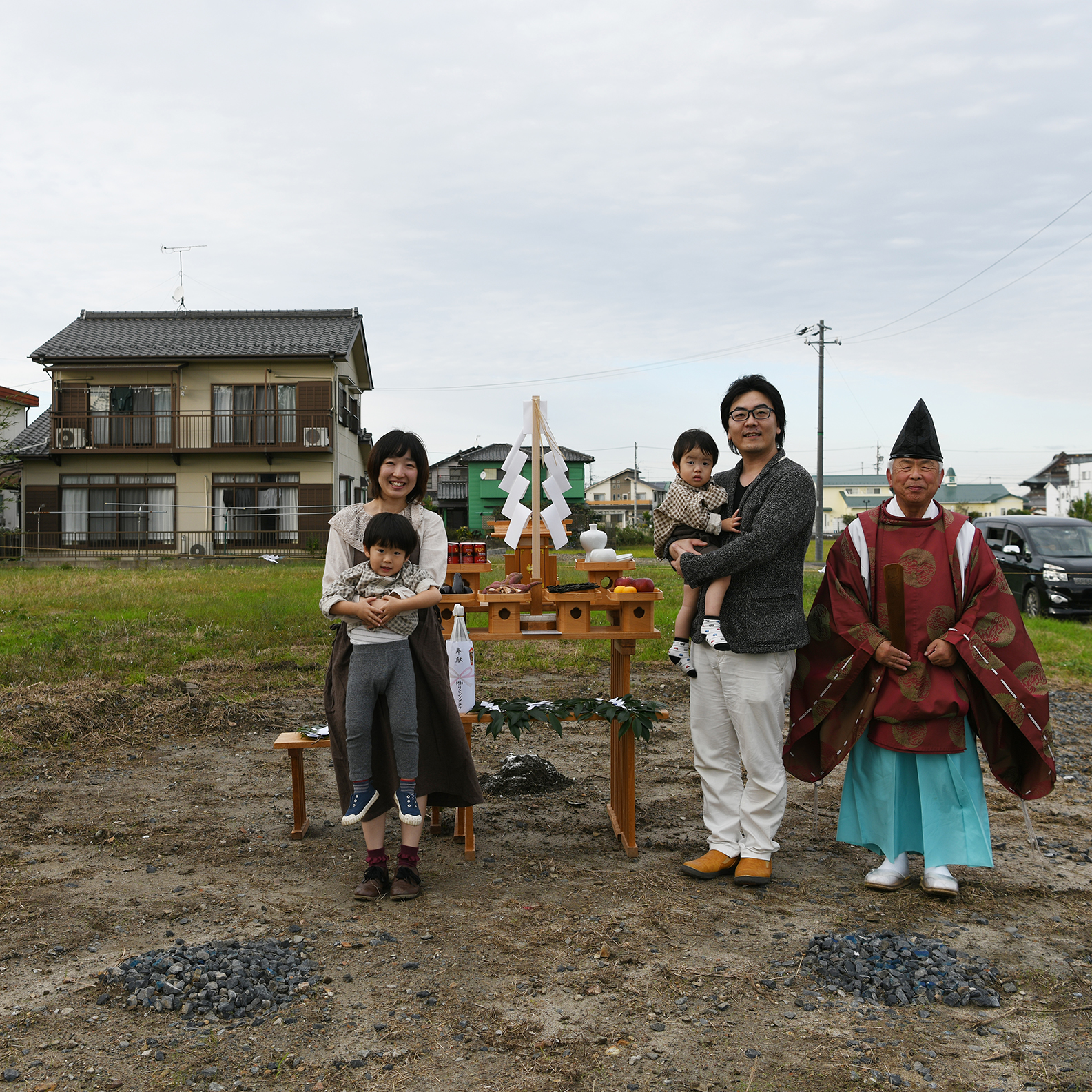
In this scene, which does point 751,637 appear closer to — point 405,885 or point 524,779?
point 405,885

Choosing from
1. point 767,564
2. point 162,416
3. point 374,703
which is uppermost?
point 162,416

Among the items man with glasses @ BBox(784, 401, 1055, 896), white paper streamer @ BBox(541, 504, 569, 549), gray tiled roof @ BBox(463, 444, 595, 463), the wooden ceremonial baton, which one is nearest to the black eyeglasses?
man with glasses @ BBox(784, 401, 1055, 896)

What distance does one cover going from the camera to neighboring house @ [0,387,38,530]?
24375 millimetres

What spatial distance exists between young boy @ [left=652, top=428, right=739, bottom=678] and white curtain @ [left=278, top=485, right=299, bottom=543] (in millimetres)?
22355

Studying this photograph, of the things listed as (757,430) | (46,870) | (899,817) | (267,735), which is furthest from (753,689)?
(267,735)

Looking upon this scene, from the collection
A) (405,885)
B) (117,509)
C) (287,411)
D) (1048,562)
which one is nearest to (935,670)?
(405,885)

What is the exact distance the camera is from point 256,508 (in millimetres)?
25109

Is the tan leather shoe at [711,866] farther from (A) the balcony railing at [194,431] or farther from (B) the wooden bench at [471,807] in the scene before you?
(A) the balcony railing at [194,431]

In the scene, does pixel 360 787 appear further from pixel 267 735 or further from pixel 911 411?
pixel 267 735

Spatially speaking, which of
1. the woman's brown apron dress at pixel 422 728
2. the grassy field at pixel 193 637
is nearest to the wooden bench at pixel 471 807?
the woman's brown apron dress at pixel 422 728

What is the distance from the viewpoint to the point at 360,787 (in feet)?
11.4

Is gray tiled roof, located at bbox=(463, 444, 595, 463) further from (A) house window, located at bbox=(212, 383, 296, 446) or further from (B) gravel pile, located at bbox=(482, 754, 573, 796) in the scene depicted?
(B) gravel pile, located at bbox=(482, 754, 573, 796)

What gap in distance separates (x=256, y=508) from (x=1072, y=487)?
3445 centimetres

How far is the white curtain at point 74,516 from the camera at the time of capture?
2470 centimetres
